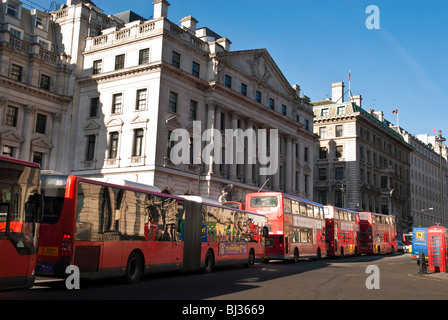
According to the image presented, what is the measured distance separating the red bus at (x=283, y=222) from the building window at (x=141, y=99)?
14.2 metres

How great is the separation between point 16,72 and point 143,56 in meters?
10.3

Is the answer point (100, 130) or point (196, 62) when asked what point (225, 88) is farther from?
point (100, 130)

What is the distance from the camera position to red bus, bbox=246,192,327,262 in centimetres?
2811

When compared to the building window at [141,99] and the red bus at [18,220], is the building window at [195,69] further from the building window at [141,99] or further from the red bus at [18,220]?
the red bus at [18,220]

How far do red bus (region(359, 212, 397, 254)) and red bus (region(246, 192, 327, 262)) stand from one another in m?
15.4

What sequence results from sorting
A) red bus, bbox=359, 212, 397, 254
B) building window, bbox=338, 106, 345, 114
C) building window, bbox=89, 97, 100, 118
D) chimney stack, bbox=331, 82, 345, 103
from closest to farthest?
building window, bbox=89, 97, 100, 118, red bus, bbox=359, 212, 397, 254, building window, bbox=338, 106, 345, 114, chimney stack, bbox=331, 82, 345, 103

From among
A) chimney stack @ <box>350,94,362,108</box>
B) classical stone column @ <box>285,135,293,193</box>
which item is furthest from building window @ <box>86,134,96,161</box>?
chimney stack @ <box>350,94,362,108</box>

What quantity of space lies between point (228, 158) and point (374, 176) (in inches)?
1571

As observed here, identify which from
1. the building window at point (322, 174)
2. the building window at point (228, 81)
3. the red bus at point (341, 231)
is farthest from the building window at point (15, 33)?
the building window at point (322, 174)

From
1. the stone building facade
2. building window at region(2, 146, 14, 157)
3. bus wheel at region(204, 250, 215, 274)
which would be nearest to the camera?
bus wheel at region(204, 250, 215, 274)

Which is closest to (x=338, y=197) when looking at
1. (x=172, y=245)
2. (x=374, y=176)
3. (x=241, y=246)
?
(x=374, y=176)

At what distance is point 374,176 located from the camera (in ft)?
247

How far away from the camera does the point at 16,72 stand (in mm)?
37531

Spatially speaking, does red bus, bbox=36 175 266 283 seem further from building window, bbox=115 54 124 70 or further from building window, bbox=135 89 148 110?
building window, bbox=115 54 124 70
